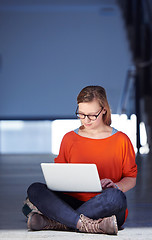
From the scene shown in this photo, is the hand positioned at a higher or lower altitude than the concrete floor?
higher

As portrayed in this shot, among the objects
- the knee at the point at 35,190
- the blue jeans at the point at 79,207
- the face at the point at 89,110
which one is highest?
the face at the point at 89,110

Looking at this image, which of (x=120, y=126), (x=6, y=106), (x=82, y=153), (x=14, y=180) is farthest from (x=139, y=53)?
(x=82, y=153)

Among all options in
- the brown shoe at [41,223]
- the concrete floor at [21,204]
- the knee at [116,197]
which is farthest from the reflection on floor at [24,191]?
the knee at [116,197]

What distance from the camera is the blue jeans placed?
67.5 inches

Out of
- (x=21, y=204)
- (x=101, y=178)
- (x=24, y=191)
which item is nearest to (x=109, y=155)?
(x=101, y=178)

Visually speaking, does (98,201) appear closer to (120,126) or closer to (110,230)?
(110,230)

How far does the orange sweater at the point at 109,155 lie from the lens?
177 centimetres

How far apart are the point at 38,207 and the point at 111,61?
7.26 m

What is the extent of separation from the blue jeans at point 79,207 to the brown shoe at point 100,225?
0.08 ft

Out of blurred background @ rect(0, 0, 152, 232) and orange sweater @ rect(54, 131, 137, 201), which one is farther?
blurred background @ rect(0, 0, 152, 232)

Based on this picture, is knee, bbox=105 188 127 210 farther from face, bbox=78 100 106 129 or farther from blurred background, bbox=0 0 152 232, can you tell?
blurred background, bbox=0 0 152 232

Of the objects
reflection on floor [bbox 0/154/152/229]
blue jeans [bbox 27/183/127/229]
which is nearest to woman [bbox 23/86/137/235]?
blue jeans [bbox 27/183/127/229]

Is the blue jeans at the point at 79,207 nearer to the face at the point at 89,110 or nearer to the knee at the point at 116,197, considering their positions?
the knee at the point at 116,197

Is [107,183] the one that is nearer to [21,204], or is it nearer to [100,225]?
[100,225]
